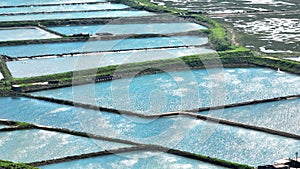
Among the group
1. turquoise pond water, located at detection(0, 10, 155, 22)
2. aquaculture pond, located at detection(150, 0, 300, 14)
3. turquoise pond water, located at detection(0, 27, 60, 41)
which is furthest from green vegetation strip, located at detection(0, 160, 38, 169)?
aquaculture pond, located at detection(150, 0, 300, 14)

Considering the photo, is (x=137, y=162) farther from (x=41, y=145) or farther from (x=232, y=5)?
(x=232, y=5)

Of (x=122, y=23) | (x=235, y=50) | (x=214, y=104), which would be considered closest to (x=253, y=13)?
(x=122, y=23)

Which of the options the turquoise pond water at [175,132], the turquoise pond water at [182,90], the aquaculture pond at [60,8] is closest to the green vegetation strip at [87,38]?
the turquoise pond water at [182,90]

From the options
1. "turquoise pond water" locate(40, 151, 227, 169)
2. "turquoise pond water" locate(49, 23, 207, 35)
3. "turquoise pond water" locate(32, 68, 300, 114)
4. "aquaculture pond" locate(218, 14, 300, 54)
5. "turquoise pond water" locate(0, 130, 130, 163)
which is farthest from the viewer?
"turquoise pond water" locate(49, 23, 207, 35)

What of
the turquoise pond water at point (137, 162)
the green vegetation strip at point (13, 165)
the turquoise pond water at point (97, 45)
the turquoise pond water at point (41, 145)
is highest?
the turquoise pond water at point (97, 45)

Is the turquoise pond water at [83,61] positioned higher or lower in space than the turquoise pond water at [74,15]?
lower

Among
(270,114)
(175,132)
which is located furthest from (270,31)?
(175,132)

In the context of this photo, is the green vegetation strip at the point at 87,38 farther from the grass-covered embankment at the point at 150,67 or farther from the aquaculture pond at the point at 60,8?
the aquaculture pond at the point at 60,8

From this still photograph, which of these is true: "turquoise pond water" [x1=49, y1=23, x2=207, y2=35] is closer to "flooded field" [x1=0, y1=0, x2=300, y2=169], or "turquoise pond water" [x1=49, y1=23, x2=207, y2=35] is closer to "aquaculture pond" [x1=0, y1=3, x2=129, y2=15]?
"flooded field" [x1=0, y1=0, x2=300, y2=169]
